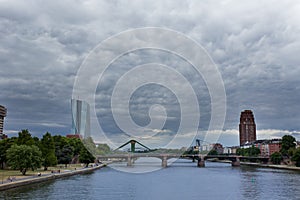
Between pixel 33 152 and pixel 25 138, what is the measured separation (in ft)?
30.3

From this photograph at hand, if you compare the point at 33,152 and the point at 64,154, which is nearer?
the point at 33,152

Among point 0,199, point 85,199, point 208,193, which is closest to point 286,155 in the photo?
point 208,193

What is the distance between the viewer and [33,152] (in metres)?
43.0

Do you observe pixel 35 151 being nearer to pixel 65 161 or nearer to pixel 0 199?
pixel 0 199

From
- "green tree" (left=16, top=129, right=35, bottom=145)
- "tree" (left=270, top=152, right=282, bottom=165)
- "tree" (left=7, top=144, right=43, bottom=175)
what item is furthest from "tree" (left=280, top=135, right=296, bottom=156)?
"tree" (left=7, top=144, right=43, bottom=175)

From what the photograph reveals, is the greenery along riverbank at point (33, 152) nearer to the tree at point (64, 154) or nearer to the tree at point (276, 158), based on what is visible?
the tree at point (64, 154)

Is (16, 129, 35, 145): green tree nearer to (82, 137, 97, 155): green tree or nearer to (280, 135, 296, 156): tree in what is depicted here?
(82, 137, 97, 155): green tree

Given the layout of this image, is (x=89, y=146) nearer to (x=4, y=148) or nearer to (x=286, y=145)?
(x=4, y=148)

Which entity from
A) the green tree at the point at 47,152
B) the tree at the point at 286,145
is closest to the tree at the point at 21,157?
the green tree at the point at 47,152

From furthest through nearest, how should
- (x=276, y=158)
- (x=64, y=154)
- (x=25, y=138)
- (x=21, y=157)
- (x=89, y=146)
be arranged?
(x=276, y=158) < (x=89, y=146) < (x=64, y=154) < (x=25, y=138) < (x=21, y=157)

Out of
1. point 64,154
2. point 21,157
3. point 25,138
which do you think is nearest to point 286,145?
point 64,154

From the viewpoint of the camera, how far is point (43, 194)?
30984 millimetres

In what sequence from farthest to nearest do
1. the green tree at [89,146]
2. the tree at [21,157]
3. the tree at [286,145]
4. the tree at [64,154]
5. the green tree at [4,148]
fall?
the tree at [286,145] < the green tree at [89,146] < the tree at [64,154] < the green tree at [4,148] < the tree at [21,157]

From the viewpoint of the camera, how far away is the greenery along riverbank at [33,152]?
1642 inches
